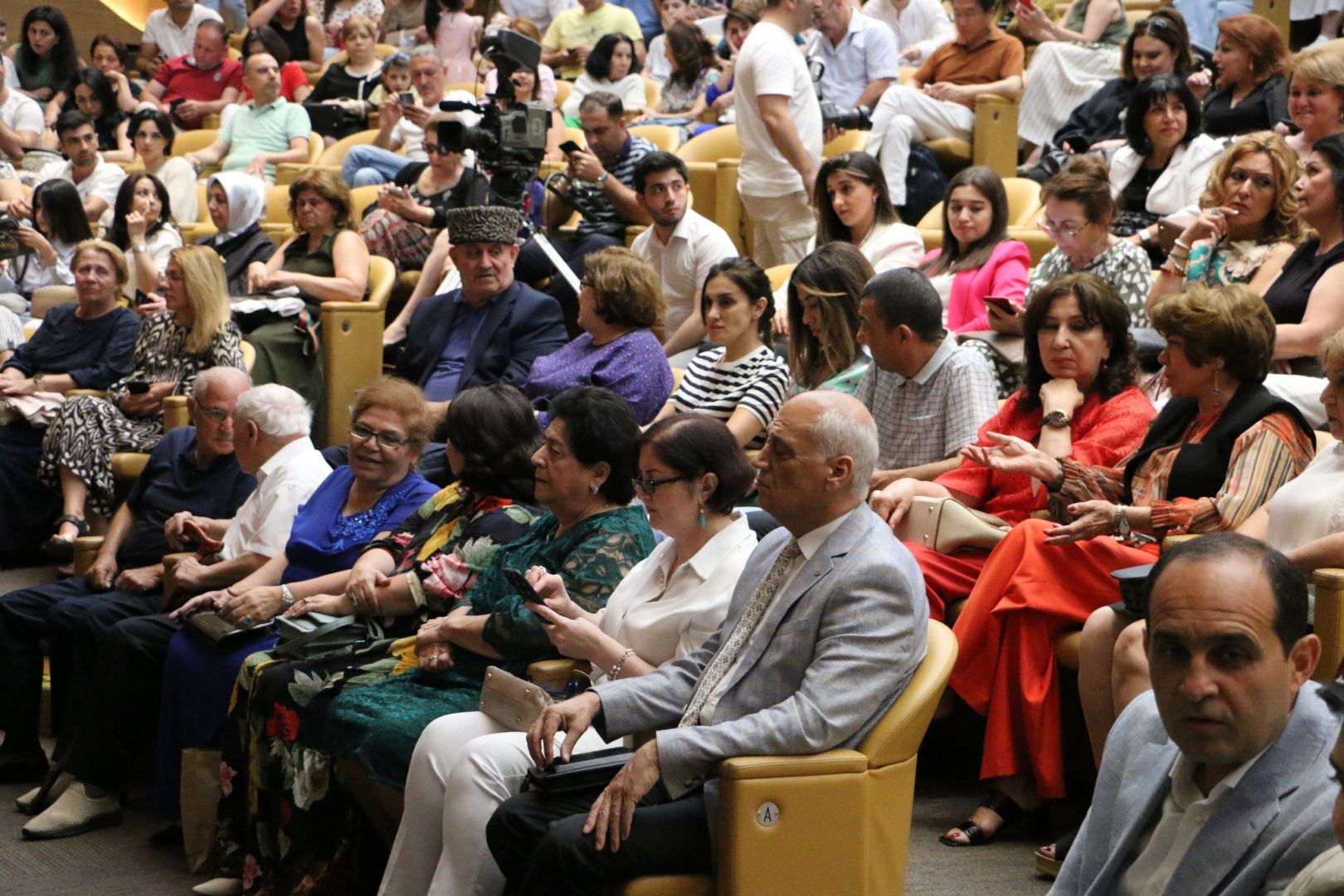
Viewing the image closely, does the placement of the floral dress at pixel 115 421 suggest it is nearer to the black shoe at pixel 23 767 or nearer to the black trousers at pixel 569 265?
the black trousers at pixel 569 265

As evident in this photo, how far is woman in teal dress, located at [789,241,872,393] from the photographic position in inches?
160

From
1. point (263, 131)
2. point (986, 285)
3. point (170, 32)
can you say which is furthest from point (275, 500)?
point (170, 32)

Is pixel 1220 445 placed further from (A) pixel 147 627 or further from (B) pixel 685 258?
(B) pixel 685 258

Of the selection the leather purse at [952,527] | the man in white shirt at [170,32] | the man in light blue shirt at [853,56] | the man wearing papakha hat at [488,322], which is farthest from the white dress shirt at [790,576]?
the man in white shirt at [170,32]

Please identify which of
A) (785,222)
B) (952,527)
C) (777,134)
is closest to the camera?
(952,527)

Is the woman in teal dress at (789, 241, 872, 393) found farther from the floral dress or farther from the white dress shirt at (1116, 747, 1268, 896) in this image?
the white dress shirt at (1116, 747, 1268, 896)

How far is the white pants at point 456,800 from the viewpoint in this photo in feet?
8.89

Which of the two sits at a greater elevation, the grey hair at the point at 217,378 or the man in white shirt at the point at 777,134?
the man in white shirt at the point at 777,134

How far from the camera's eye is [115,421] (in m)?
5.40

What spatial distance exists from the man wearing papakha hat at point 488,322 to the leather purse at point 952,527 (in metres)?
1.83

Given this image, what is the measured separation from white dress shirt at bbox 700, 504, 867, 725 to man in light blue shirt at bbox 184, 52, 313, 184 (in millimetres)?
6225

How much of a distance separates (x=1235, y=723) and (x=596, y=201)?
15.6ft

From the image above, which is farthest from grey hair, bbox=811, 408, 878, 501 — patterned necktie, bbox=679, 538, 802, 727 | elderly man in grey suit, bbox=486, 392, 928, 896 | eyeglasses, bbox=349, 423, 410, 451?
eyeglasses, bbox=349, 423, 410, 451

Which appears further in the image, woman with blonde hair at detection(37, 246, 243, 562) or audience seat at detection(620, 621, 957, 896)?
woman with blonde hair at detection(37, 246, 243, 562)
